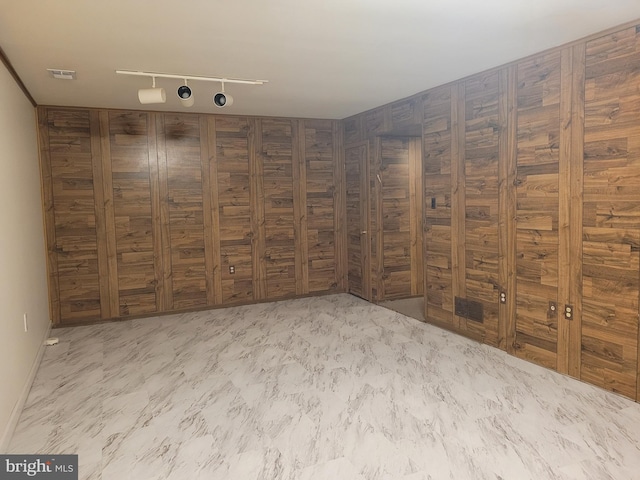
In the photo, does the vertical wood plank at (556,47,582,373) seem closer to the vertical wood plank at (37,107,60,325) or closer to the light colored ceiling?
the light colored ceiling

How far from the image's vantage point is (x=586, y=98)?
316 centimetres

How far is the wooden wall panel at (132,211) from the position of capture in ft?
17.4

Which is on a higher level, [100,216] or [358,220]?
[100,216]

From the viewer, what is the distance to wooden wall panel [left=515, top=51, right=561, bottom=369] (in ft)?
11.2

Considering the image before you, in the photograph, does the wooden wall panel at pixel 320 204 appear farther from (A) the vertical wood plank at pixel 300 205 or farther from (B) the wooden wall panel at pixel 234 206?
(B) the wooden wall panel at pixel 234 206

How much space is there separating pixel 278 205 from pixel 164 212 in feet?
4.83

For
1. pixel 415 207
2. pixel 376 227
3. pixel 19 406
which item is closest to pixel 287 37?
pixel 19 406

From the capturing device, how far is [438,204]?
460 cm

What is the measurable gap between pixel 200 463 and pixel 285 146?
4.41 metres

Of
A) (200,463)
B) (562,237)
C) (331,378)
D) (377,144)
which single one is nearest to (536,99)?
(562,237)

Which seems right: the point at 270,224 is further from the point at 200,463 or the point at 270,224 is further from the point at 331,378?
the point at 200,463

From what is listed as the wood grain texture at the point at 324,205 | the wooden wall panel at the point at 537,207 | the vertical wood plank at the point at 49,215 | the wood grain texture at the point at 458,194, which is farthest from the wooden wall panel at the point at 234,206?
the wooden wall panel at the point at 537,207

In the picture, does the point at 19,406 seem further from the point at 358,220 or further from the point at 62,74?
the point at 358,220

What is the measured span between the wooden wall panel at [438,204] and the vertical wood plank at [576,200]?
1289mm
